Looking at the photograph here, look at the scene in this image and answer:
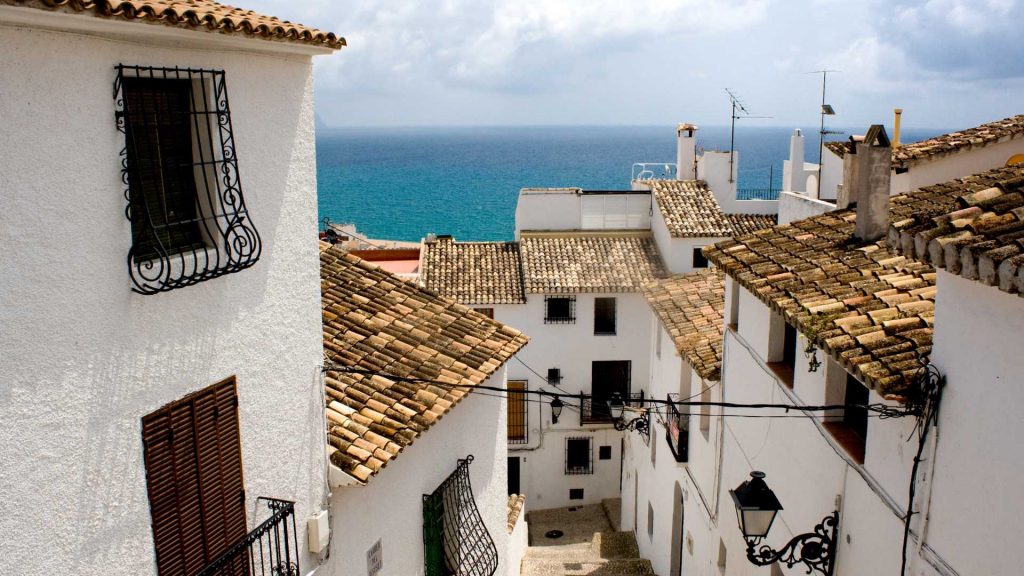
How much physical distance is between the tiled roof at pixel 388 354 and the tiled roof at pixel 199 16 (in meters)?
3.35

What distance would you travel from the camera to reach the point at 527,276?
27938mm

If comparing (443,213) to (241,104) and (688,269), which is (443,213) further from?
(241,104)

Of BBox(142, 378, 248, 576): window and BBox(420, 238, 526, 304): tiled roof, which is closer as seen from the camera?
BBox(142, 378, 248, 576): window

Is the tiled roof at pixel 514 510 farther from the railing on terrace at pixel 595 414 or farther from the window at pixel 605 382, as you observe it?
the window at pixel 605 382

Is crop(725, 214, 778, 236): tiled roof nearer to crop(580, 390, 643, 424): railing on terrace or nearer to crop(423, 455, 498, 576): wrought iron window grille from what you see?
crop(580, 390, 643, 424): railing on terrace

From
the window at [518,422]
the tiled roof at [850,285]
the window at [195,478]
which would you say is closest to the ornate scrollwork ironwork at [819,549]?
the tiled roof at [850,285]

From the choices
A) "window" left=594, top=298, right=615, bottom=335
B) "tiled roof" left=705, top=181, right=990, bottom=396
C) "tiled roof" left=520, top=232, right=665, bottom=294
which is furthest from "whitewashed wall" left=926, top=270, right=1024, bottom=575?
"window" left=594, top=298, right=615, bottom=335

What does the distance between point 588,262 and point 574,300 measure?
1.53 metres

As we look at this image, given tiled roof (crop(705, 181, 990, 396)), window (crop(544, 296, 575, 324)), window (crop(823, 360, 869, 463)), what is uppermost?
tiled roof (crop(705, 181, 990, 396))

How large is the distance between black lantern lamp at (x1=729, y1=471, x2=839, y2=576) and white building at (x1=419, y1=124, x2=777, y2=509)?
18877mm

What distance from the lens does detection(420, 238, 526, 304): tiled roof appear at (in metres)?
27.6

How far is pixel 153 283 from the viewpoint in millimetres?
5605

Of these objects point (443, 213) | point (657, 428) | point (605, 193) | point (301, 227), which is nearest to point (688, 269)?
point (605, 193)

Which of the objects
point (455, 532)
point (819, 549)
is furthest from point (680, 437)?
point (819, 549)
